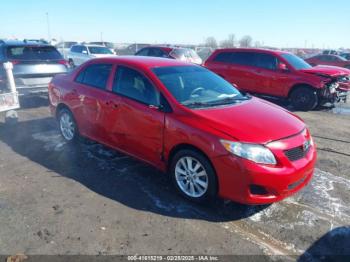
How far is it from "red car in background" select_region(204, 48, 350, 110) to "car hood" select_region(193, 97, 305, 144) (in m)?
6.04

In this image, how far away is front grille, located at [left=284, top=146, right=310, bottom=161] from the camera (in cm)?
357

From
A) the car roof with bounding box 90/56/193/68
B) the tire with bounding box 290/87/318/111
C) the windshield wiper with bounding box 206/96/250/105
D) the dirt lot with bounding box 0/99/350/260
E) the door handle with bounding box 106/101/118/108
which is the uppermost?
the car roof with bounding box 90/56/193/68

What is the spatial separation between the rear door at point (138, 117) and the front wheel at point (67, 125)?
1.28 meters

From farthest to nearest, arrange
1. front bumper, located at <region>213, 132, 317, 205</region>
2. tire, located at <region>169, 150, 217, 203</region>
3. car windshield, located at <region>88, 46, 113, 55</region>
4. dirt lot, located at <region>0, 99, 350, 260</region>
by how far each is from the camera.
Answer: car windshield, located at <region>88, 46, 113, 55</region> → tire, located at <region>169, 150, 217, 203</region> → front bumper, located at <region>213, 132, 317, 205</region> → dirt lot, located at <region>0, 99, 350, 260</region>

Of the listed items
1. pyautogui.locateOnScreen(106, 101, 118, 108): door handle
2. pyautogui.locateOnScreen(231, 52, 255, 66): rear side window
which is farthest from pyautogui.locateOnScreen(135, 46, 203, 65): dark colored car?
pyautogui.locateOnScreen(106, 101, 118, 108): door handle

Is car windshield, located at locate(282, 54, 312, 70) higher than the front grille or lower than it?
higher

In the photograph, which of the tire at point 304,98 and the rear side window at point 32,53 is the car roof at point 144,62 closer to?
the rear side window at point 32,53

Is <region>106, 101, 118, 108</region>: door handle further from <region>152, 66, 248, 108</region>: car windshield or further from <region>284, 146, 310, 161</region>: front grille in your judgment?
<region>284, 146, 310, 161</region>: front grille

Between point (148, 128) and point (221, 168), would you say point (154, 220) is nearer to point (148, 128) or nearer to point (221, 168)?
point (221, 168)

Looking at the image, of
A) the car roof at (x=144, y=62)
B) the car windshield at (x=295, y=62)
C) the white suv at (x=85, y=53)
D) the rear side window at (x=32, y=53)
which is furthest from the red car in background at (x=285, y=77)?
the white suv at (x=85, y=53)

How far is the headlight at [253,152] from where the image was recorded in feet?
11.2

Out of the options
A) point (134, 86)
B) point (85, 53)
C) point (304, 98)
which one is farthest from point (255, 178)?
point (85, 53)

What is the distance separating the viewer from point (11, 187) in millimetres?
4363

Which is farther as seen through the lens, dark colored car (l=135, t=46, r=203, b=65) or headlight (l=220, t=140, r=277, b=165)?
dark colored car (l=135, t=46, r=203, b=65)
